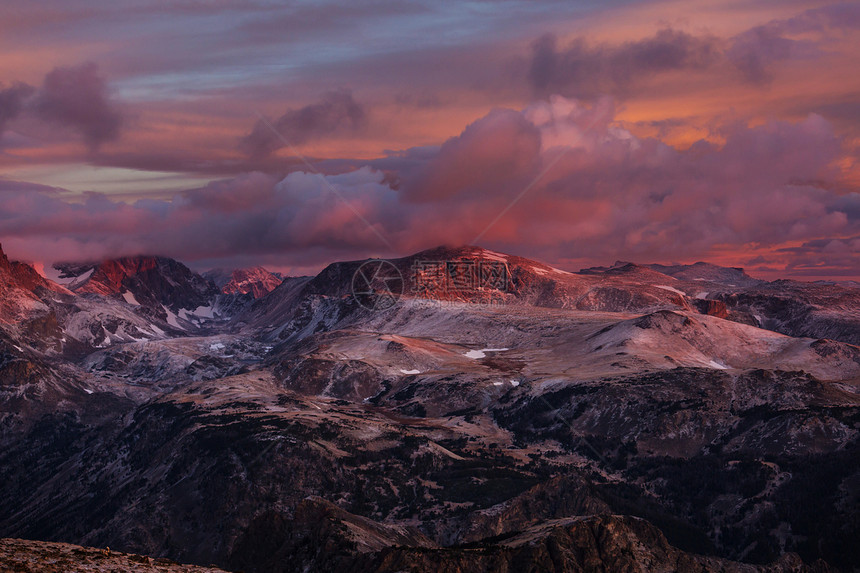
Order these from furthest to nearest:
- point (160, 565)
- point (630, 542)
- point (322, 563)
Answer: point (630, 542) → point (322, 563) → point (160, 565)

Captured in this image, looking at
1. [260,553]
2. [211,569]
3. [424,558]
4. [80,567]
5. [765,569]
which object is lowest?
[765,569]

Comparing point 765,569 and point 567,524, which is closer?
point 567,524

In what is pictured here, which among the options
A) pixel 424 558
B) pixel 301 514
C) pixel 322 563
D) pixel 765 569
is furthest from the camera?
pixel 765 569

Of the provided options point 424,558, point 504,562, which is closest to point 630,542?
point 504,562

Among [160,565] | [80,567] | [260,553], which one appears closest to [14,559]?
[80,567]

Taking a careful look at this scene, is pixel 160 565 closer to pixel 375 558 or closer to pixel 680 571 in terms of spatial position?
pixel 375 558

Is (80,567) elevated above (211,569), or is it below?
above

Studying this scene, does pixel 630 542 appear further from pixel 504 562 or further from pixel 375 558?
pixel 375 558
